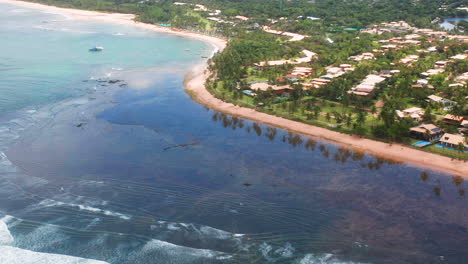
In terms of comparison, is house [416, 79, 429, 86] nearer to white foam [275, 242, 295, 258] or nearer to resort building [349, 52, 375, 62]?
resort building [349, 52, 375, 62]

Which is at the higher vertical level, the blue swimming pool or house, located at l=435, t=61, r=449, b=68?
house, located at l=435, t=61, r=449, b=68

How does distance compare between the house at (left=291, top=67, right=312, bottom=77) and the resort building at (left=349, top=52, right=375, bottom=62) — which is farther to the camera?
the resort building at (left=349, top=52, right=375, bottom=62)

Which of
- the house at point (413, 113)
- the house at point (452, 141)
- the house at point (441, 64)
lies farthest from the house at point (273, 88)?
the house at point (441, 64)

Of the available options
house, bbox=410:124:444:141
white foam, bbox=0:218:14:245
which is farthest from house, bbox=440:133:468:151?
white foam, bbox=0:218:14:245

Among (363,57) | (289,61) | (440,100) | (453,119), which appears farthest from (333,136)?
(363,57)

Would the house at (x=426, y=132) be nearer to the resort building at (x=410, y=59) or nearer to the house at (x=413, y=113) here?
the house at (x=413, y=113)

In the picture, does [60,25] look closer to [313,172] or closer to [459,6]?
[313,172]

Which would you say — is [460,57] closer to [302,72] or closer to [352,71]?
[352,71]
